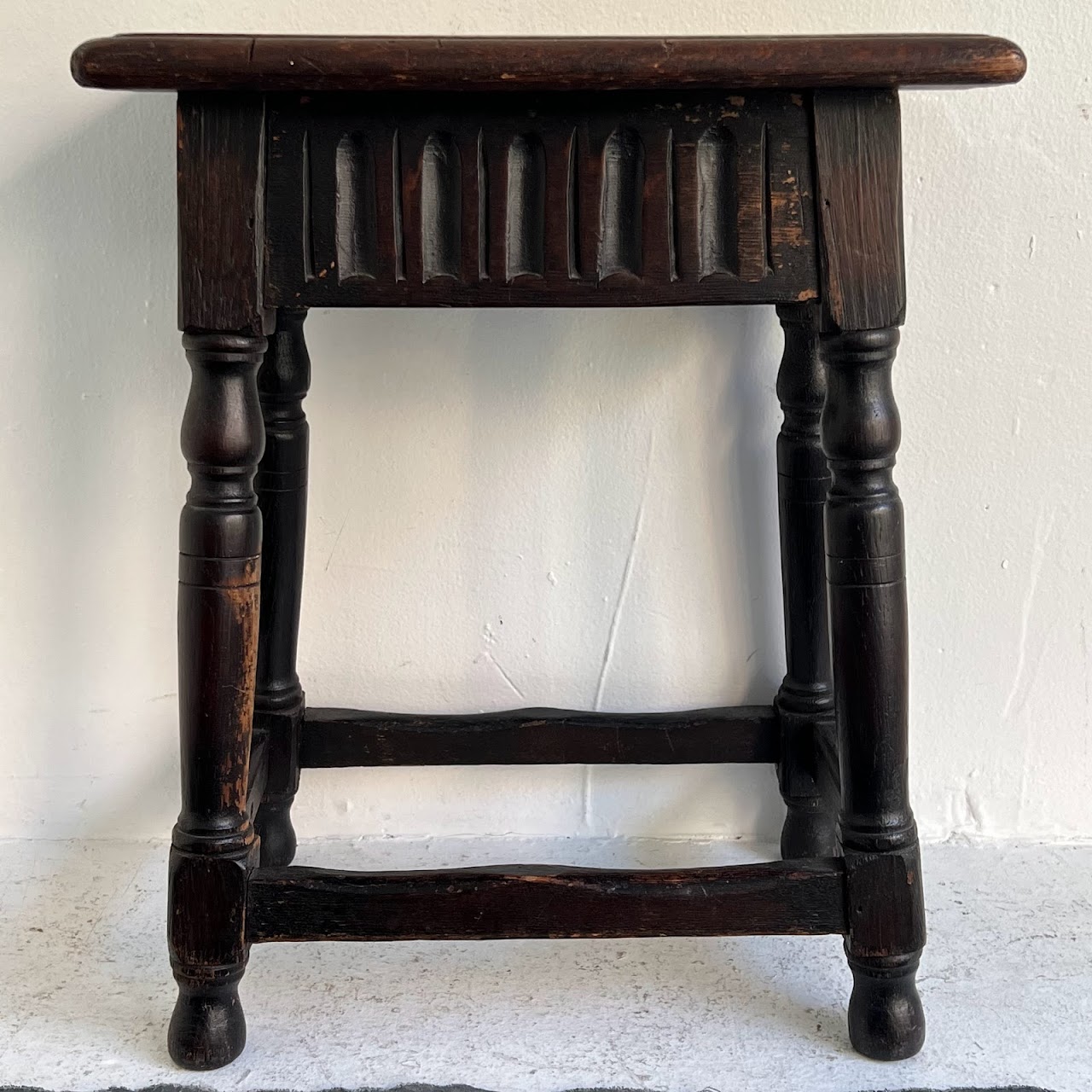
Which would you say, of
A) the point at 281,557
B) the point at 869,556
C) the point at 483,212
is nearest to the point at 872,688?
the point at 869,556

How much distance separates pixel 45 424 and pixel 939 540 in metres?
0.93

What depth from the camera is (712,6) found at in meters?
1.23

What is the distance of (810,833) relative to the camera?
1278mm

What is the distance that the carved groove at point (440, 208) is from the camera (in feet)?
3.01

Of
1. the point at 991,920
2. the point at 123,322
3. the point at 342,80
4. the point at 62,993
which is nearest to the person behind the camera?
the point at 342,80

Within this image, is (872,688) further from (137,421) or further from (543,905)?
(137,421)

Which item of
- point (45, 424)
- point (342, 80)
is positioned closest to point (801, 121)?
point (342, 80)

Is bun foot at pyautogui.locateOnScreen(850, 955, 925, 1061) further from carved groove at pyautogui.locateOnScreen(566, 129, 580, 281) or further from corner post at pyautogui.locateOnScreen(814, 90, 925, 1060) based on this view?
carved groove at pyautogui.locateOnScreen(566, 129, 580, 281)

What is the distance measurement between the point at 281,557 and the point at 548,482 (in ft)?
0.95

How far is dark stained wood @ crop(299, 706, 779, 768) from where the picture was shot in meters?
1.25

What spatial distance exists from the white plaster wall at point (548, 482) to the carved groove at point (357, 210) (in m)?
0.38

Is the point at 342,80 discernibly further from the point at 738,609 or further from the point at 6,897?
A: the point at 6,897

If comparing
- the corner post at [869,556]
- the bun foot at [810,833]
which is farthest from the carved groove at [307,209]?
the bun foot at [810,833]

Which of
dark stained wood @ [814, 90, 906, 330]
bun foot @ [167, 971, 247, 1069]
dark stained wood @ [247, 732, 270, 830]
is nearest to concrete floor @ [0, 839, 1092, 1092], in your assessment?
bun foot @ [167, 971, 247, 1069]
